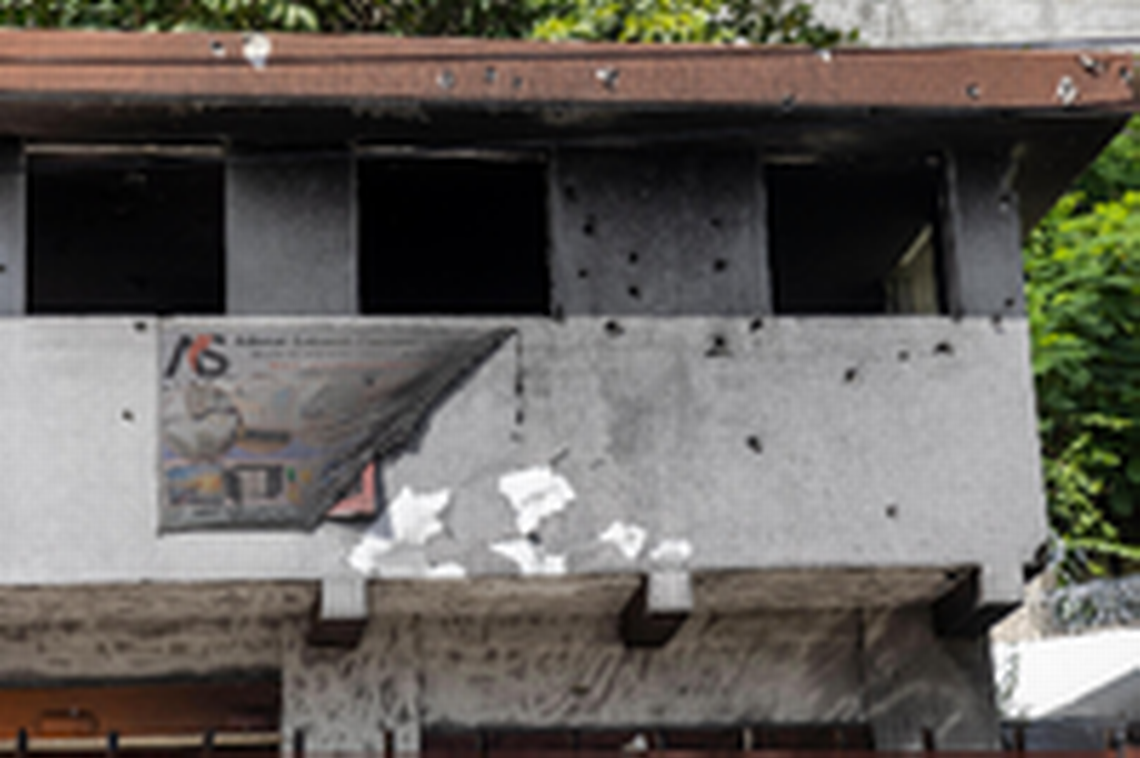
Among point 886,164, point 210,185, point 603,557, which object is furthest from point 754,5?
point 603,557

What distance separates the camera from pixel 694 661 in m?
11.1

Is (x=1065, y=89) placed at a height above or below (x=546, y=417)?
above

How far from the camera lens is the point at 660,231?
1091 cm

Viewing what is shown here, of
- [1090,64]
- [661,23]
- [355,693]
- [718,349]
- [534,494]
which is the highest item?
[661,23]

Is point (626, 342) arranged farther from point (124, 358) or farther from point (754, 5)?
point (754, 5)

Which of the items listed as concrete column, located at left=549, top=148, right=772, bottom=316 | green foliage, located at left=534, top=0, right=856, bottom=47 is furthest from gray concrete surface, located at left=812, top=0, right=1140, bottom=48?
concrete column, located at left=549, top=148, right=772, bottom=316

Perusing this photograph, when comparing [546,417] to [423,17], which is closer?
[546,417]

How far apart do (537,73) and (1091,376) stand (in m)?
11.6

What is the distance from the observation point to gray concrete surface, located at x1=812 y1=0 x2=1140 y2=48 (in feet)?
80.5

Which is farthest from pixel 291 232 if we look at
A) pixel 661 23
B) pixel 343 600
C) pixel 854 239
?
pixel 661 23

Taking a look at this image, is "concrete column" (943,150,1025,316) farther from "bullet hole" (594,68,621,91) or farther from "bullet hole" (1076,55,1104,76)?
"bullet hole" (594,68,621,91)

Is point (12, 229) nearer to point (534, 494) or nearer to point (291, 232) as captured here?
point (291, 232)

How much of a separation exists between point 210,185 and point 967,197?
14.5 feet

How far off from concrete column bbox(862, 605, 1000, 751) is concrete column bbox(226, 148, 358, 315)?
3621 mm
